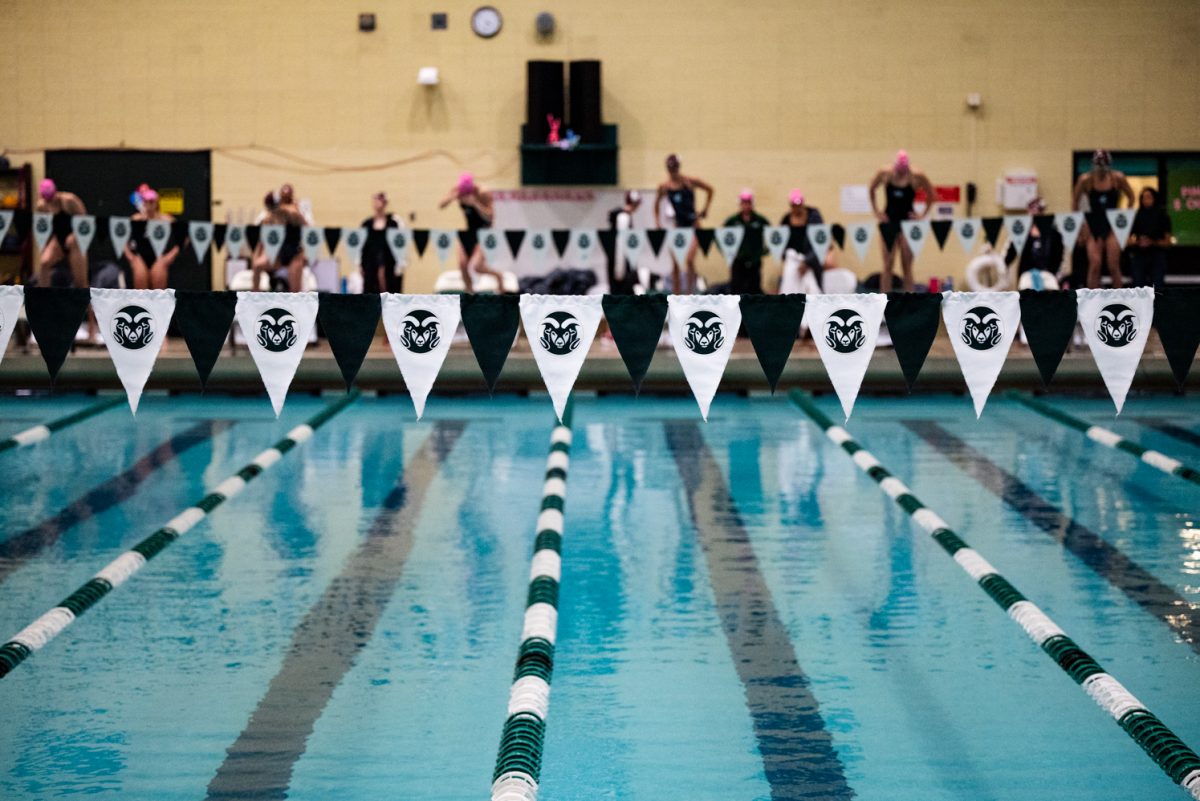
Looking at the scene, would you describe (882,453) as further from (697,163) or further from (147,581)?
(697,163)

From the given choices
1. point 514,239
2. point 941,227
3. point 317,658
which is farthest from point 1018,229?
point 317,658

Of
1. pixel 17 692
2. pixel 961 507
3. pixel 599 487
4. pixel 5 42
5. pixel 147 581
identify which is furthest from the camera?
pixel 5 42

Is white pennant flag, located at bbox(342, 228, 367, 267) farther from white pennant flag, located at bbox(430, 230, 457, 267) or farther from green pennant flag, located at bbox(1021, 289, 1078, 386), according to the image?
green pennant flag, located at bbox(1021, 289, 1078, 386)

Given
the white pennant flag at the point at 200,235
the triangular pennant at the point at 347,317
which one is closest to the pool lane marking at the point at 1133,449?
the triangular pennant at the point at 347,317

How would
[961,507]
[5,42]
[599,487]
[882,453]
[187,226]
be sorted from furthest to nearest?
[5,42] < [187,226] < [882,453] < [599,487] < [961,507]

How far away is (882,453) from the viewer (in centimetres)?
936

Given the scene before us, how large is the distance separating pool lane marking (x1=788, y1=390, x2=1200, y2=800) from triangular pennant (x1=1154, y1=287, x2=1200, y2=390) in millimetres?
1034

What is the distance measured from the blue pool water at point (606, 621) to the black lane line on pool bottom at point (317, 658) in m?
0.02

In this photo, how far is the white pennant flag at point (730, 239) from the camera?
12195 mm

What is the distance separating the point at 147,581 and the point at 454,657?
1.73 meters

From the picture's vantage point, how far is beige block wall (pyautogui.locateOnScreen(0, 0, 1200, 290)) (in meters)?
15.5

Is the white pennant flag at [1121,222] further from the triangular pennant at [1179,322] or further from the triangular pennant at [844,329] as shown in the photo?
the triangular pennant at [844,329]

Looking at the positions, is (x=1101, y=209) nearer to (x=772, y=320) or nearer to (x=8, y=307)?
(x=772, y=320)

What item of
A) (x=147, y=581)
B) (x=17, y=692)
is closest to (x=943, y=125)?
(x=147, y=581)
